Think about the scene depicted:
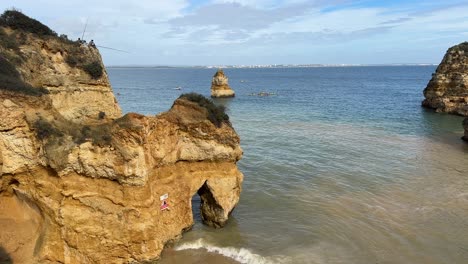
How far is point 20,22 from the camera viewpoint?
19.0m

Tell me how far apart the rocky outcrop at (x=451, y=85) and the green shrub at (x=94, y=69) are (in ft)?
168

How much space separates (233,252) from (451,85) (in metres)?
56.3

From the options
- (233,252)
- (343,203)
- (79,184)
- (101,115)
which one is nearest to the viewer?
(79,184)

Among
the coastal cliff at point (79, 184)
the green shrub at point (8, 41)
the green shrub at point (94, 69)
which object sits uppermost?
the green shrub at point (8, 41)

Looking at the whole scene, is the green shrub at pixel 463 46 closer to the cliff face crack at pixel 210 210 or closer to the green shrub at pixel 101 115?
the cliff face crack at pixel 210 210

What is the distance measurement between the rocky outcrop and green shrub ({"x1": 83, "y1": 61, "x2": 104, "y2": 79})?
51246 millimetres

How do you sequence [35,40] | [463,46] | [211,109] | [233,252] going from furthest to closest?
1. [463,46]
2. [35,40]
3. [211,109]
4. [233,252]

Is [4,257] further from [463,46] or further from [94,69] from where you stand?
[463,46]

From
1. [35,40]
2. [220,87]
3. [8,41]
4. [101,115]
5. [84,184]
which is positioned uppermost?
[35,40]

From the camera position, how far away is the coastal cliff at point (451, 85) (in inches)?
2202

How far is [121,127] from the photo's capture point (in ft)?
41.9

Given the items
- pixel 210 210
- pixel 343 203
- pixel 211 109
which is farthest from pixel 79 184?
pixel 343 203

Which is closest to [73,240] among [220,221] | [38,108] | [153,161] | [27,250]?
[27,250]

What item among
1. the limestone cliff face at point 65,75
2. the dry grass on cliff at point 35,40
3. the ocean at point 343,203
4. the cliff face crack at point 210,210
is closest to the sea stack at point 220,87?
the ocean at point 343,203
